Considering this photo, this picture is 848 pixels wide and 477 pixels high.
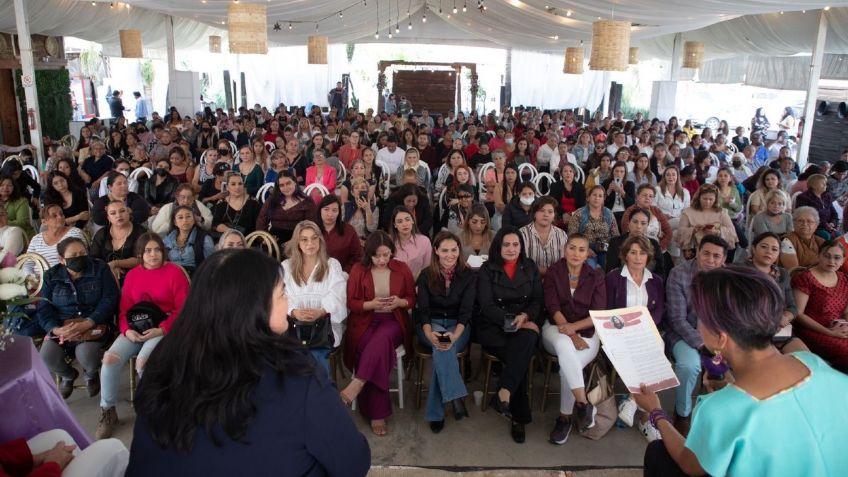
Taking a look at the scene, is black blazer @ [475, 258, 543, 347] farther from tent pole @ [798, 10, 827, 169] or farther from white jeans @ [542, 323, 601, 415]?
tent pole @ [798, 10, 827, 169]

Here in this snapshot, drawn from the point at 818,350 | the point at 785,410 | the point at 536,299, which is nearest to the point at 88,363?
the point at 536,299

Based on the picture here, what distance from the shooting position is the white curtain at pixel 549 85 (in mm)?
20562

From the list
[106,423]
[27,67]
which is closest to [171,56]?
[27,67]

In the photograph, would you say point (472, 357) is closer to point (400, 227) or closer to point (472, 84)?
point (400, 227)

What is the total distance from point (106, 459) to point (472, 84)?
1916 centimetres

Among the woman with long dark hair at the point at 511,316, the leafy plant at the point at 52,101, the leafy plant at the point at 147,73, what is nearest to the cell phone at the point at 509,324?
the woman with long dark hair at the point at 511,316

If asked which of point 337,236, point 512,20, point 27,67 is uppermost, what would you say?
point 512,20

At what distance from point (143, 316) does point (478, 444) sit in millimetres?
1983

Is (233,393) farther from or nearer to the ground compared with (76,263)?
farther from the ground

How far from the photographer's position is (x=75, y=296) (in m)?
3.67

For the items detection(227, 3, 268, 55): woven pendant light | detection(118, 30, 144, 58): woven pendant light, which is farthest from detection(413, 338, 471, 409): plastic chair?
detection(118, 30, 144, 58): woven pendant light

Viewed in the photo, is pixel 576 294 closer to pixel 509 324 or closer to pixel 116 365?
pixel 509 324

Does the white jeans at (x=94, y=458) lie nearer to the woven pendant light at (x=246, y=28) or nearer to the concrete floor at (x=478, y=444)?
the concrete floor at (x=478, y=444)

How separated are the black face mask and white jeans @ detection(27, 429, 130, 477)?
1.69 meters
